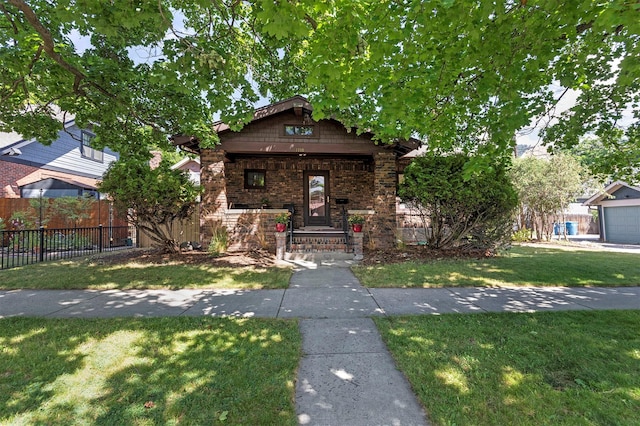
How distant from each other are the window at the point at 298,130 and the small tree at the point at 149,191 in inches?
148

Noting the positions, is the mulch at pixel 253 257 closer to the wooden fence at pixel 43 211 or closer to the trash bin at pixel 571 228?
the wooden fence at pixel 43 211

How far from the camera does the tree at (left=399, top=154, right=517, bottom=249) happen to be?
8.02 meters

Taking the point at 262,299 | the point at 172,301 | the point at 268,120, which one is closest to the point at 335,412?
the point at 262,299

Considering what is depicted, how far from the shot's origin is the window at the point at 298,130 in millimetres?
10172

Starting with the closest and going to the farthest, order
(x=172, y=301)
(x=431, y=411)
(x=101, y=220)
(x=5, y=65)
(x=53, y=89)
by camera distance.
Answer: (x=431, y=411) < (x=172, y=301) < (x=5, y=65) < (x=53, y=89) < (x=101, y=220)

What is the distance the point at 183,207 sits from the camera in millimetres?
8898

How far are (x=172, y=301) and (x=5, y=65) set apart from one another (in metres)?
5.53

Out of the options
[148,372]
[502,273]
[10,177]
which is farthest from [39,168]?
[502,273]

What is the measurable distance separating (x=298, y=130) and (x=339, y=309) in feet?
24.5

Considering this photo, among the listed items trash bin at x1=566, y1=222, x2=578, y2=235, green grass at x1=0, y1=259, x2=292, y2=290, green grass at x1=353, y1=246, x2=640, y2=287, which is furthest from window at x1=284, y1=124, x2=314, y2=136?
trash bin at x1=566, y1=222, x2=578, y2=235

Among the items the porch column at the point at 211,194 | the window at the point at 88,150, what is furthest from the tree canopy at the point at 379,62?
→ the window at the point at 88,150

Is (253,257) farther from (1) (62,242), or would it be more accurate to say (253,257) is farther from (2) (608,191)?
(2) (608,191)

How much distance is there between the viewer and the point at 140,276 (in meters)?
6.43

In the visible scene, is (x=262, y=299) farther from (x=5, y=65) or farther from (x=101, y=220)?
(x=101, y=220)
